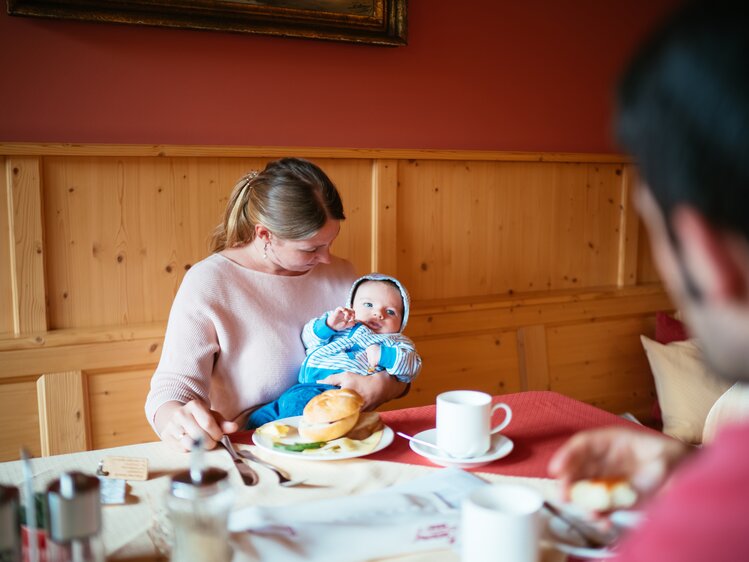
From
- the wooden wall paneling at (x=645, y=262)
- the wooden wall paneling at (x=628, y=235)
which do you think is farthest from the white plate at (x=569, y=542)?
the wooden wall paneling at (x=645, y=262)

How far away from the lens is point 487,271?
277 cm

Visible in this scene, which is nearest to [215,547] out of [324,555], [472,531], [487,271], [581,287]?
[324,555]

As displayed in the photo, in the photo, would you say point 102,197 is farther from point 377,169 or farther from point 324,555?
point 324,555

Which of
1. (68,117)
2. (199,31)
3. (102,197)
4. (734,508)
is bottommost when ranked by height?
(734,508)

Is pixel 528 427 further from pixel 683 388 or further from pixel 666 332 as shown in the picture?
pixel 666 332

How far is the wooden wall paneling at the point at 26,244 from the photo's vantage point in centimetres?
195

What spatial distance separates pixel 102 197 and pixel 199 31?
590 millimetres

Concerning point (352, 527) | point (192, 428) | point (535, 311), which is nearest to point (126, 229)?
point (192, 428)

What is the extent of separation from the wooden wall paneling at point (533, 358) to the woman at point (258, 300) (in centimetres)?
106

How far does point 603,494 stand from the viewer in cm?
93

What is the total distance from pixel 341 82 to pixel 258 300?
0.94m

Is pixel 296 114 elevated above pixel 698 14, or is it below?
above

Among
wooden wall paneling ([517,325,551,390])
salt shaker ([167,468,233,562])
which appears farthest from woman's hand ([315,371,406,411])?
wooden wall paneling ([517,325,551,390])

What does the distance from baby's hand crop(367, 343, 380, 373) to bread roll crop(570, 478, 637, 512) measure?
90 centimetres
